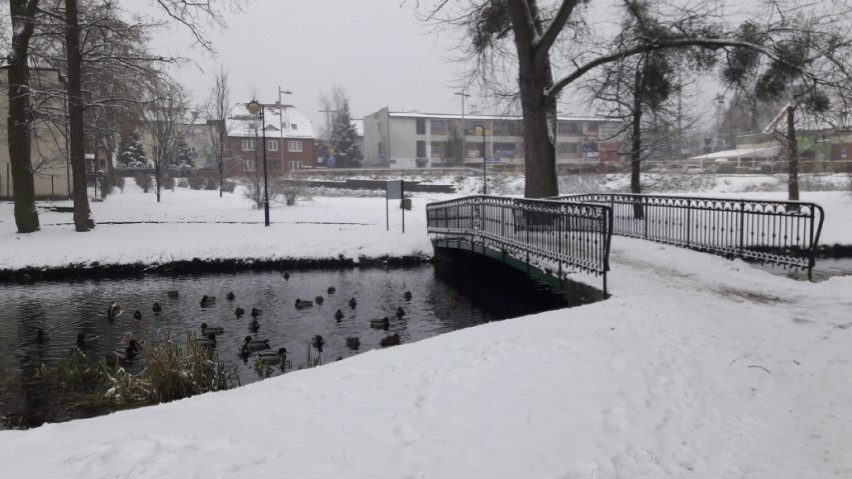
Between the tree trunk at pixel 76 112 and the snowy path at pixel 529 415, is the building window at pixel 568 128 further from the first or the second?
the snowy path at pixel 529 415

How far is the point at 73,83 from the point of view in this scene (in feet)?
67.1

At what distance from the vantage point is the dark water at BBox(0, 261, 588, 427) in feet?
32.0

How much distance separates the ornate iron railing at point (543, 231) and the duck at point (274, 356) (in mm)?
4837

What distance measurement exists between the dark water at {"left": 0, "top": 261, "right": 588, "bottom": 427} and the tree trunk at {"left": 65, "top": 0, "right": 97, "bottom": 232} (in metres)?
4.82

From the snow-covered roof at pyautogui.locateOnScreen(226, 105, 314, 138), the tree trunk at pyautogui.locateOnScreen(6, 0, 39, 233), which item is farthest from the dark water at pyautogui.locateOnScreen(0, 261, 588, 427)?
the snow-covered roof at pyautogui.locateOnScreen(226, 105, 314, 138)

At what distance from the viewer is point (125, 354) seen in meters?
9.46

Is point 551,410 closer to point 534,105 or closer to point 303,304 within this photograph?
point 303,304

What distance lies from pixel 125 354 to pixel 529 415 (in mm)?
7371

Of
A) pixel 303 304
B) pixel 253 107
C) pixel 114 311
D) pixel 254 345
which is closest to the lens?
pixel 254 345

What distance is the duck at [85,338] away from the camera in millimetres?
10516

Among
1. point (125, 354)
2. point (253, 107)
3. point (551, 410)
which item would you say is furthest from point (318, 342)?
point (253, 107)

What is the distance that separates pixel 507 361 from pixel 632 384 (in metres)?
1.14

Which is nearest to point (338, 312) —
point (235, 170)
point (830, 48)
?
point (830, 48)

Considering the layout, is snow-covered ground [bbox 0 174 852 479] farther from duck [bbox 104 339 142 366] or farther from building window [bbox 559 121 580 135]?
building window [bbox 559 121 580 135]
